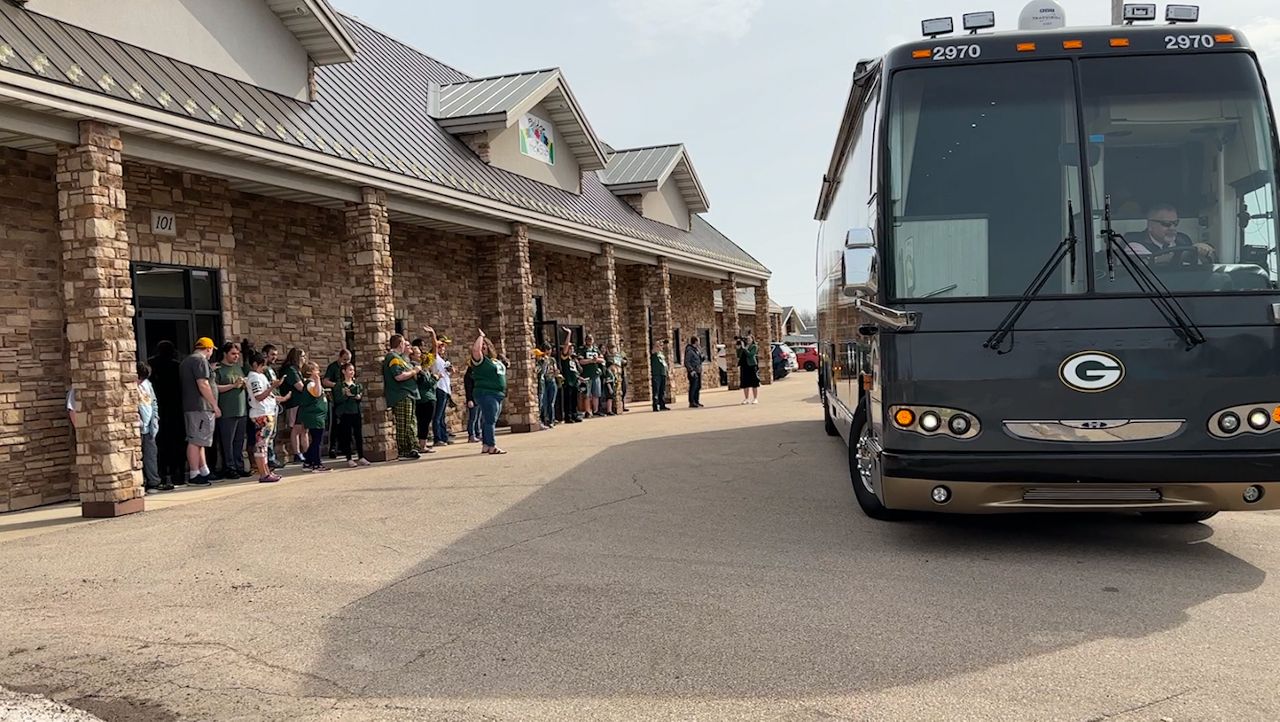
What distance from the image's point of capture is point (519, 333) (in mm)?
18000

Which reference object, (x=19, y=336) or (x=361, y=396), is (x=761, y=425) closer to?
(x=361, y=396)

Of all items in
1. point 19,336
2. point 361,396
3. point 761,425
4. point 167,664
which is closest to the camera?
point 167,664

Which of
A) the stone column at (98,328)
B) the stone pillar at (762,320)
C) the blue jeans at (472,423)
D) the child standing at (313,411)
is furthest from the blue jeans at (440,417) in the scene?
the stone pillar at (762,320)

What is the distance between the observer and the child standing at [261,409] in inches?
461

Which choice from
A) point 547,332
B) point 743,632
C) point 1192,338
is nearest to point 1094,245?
point 1192,338

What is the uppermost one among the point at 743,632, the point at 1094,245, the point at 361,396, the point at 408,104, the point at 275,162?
the point at 408,104

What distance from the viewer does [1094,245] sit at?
5703 millimetres

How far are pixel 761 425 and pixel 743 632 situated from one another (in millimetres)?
12328

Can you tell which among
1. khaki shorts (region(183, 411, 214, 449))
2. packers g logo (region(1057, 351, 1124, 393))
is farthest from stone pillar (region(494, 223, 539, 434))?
packers g logo (region(1057, 351, 1124, 393))

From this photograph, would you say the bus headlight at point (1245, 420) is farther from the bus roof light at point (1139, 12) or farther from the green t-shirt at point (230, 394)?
the green t-shirt at point (230, 394)

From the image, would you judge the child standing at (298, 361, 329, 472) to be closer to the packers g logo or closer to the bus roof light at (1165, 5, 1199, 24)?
the packers g logo

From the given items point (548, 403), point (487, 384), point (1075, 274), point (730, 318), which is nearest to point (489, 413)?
point (487, 384)

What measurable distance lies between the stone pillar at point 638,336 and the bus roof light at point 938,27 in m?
19.5

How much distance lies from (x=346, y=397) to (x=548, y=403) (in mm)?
5954
